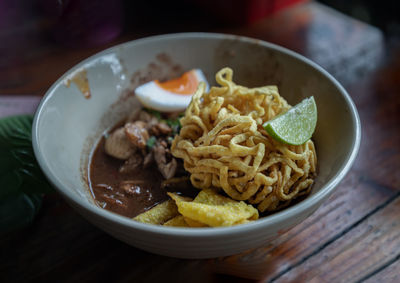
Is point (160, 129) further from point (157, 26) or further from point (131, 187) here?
point (157, 26)

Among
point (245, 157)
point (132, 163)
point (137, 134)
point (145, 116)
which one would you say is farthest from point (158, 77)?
point (245, 157)

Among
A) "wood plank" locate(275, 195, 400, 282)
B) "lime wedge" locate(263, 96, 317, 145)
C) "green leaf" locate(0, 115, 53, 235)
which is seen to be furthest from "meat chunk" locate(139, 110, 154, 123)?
"wood plank" locate(275, 195, 400, 282)

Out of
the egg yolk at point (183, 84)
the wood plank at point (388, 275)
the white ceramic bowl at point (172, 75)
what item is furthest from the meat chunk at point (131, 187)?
the wood plank at point (388, 275)

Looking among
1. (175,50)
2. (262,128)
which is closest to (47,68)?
(175,50)

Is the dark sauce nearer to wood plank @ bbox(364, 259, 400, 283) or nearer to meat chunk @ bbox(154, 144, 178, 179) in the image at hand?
meat chunk @ bbox(154, 144, 178, 179)

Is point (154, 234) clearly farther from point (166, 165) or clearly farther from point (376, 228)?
point (376, 228)
